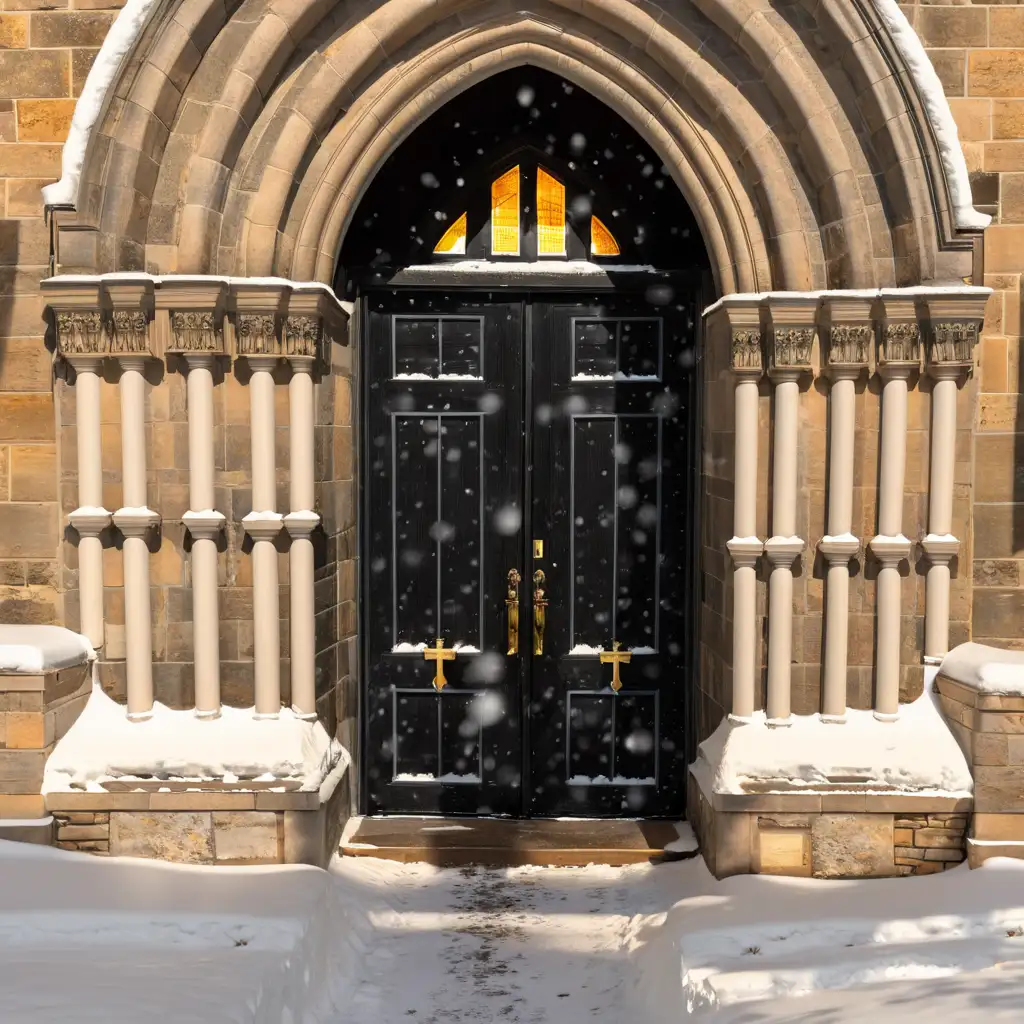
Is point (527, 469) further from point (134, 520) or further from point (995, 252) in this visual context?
point (995, 252)

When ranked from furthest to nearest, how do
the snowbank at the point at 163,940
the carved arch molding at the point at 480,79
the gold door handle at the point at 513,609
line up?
the gold door handle at the point at 513,609 < the carved arch molding at the point at 480,79 < the snowbank at the point at 163,940

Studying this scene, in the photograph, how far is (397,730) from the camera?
5535mm

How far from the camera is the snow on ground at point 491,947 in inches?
133

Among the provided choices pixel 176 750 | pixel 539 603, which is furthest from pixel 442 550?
pixel 176 750

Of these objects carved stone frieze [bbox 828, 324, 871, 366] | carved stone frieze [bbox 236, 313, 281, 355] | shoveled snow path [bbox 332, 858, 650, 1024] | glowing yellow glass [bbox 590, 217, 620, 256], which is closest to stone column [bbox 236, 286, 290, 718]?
carved stone frieze [bbox 236, 313, 281, 355]

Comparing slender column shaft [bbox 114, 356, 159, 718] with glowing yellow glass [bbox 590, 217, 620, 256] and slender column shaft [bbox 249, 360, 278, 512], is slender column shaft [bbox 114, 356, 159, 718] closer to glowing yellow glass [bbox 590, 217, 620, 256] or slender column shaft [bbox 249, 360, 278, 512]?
slender column shaft [bbox 249, 360, 278, 512]

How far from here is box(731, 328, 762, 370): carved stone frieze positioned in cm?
458

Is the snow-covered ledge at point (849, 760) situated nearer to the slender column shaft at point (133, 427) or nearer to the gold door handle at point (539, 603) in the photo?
the gold door handle at point (539, 603)

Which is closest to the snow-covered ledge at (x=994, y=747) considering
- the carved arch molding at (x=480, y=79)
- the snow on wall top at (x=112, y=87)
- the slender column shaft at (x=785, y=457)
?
the slender column shaft at (x=785, y=457)

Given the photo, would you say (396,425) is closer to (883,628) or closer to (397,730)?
(397,730)

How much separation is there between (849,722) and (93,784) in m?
3.23

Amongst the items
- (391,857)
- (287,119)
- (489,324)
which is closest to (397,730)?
(391,857)

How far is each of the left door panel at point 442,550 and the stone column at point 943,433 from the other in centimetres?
196

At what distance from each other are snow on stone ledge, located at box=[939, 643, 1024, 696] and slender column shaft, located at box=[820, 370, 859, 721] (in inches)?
17.6
